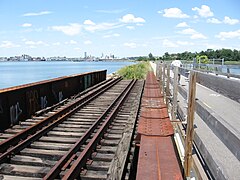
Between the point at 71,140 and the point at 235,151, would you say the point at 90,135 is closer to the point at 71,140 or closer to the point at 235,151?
the point at 71,140

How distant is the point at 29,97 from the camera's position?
9750mm

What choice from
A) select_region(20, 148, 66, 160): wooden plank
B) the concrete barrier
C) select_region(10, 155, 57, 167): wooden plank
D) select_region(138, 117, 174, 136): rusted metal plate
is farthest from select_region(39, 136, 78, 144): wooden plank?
select_region(138, 117, 174, 136): rusted metal plate

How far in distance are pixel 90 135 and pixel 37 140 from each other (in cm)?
137

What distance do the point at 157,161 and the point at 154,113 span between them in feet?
8.95

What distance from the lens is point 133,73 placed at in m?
34.6

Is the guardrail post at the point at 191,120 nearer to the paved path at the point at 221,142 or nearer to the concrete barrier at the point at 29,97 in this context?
the paved path at the point at 221,142

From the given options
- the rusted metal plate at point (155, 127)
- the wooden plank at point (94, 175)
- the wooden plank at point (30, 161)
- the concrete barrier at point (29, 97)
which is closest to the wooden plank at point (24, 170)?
the wooden plank at point (30, 161)

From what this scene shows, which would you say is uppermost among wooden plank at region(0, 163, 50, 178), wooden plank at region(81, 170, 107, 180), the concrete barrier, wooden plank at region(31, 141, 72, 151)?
the concrete barrier

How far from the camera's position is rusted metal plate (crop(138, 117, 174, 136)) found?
13.3 ft

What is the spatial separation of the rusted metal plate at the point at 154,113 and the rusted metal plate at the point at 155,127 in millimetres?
234

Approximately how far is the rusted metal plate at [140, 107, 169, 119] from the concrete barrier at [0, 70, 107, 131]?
14.7 ft

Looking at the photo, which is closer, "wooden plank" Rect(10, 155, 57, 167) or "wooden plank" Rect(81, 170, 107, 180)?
"wooden plank" Rect(81, 170, 107, 180)

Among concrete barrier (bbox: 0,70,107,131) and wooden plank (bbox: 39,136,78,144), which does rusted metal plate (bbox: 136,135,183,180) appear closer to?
wooden plank (bbox: 39,136,78,144)

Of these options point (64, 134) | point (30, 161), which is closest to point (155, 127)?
point (30, 161)
